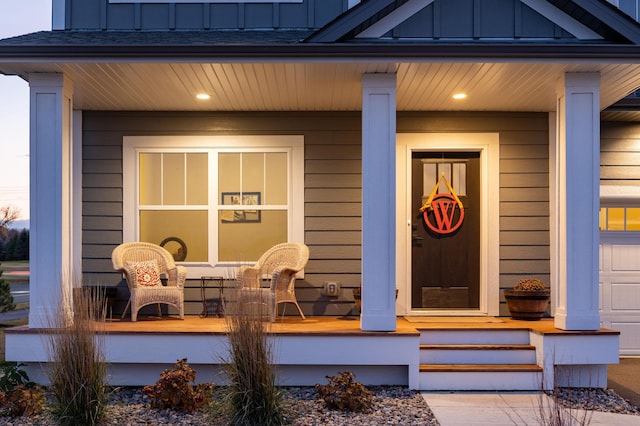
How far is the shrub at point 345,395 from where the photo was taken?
480 centimetres

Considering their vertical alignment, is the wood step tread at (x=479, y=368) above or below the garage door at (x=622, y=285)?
below

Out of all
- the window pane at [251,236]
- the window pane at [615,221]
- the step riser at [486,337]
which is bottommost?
the step riser at [486,337]

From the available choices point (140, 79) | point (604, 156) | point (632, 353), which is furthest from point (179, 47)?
point (632, 353)

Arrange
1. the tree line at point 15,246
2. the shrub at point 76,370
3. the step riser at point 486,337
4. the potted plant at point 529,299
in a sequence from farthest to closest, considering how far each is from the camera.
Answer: the tree line at point 15,246 → the potted plant at point 529,299 → the step riser at point 486,337 → the shrub at point 76,370

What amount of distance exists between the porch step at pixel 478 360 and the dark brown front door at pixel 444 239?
111 cm

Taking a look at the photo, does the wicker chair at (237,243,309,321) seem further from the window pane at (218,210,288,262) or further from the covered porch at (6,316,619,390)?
the covered porch at (6,316,619,390)

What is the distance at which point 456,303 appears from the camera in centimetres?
702

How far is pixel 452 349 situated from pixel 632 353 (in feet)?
8.62

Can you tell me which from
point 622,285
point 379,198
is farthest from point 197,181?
point 622,285

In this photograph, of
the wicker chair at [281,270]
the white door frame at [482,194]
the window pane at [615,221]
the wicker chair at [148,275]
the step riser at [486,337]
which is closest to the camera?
the step riser at [486,337]

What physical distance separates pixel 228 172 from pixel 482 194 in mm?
2683

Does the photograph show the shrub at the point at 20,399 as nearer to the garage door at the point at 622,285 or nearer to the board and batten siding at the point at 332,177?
the board and batten siding at the point at 332,177

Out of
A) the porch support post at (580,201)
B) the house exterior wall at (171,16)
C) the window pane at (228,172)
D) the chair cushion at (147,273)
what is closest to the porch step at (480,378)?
the porch support post at (580,201)

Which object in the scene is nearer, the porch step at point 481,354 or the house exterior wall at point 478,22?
the house exterior wall at point 478,22
